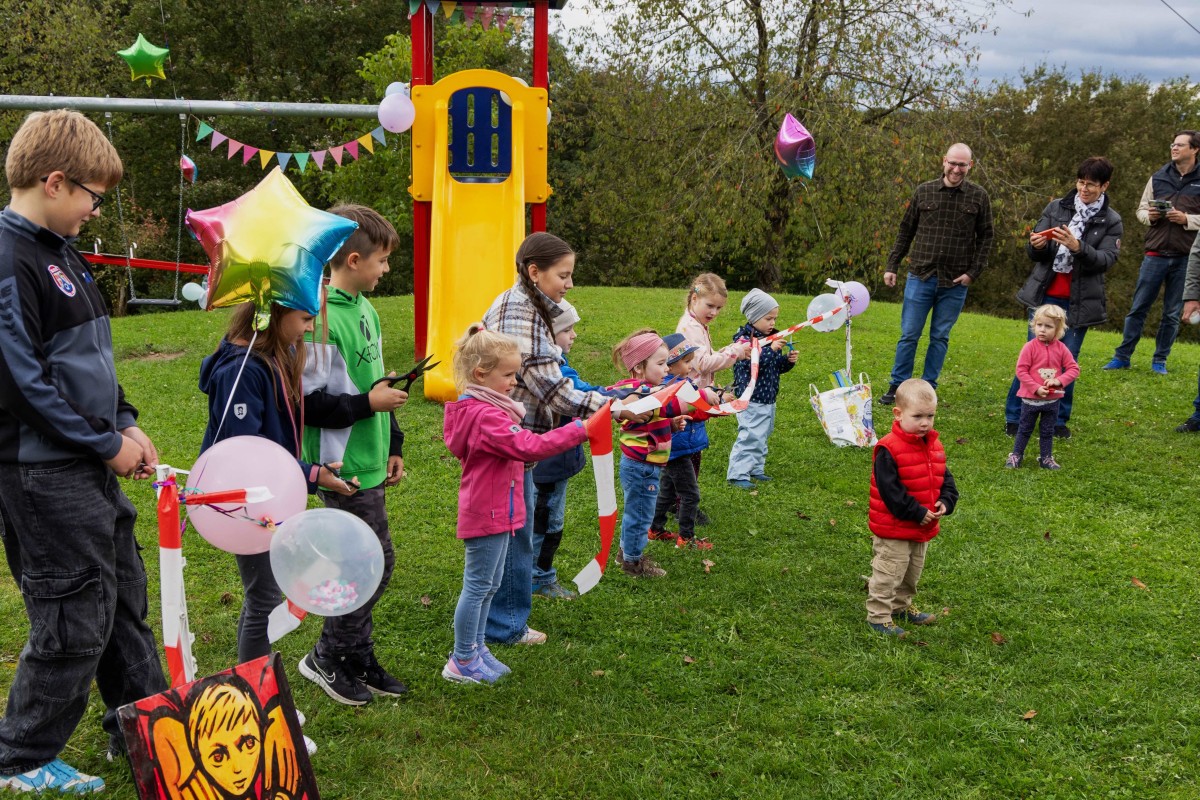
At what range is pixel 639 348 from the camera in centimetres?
474

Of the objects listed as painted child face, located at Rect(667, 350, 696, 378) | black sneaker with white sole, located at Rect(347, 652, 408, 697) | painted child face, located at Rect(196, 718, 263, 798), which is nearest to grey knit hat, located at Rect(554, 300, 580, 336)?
painted child face, located at Rect(667, 350, 696, 378)

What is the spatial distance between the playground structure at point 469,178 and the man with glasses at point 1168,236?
5.78 metres

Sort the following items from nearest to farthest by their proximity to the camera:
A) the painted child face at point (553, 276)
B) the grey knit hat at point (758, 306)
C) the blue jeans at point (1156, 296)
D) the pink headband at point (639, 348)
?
the painted child face at point (553, 276) → the pink headband at point (639, 348) → the grey knit hat at point (758, 306) → the blue jeans at point (1156, 296)

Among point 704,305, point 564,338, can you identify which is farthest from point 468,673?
point 704,305

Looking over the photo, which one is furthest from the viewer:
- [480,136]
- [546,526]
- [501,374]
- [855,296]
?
[480,136]

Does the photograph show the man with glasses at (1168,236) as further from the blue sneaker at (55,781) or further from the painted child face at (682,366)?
the blue sneaker at (55,781)

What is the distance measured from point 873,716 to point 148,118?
30626mm

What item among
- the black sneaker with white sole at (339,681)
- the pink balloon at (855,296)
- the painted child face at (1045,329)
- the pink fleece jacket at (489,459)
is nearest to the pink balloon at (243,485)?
the pink fleece jacket at (489,459)

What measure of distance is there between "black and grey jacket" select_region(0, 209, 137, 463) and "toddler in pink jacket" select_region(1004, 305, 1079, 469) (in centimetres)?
623

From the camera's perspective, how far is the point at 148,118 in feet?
94.2

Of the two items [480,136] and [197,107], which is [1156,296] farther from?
[197,107]

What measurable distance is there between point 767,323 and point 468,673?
322 cm

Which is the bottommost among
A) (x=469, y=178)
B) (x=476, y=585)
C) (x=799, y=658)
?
(x=799, y=658)

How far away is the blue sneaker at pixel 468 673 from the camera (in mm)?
3949
